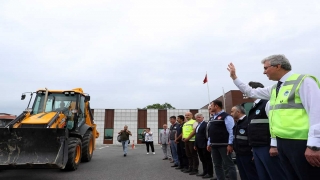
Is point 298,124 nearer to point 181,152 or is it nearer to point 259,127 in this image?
point 259,127

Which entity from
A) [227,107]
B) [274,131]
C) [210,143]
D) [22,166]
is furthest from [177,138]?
[227,107]

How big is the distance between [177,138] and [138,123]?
2656 centimetres

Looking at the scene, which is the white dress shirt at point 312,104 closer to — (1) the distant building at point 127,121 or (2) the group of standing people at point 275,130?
(2) the group of standing people at point 275,130

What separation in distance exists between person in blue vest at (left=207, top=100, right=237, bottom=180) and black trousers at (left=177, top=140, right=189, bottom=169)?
2899mm

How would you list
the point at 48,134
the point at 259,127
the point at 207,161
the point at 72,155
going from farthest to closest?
the point at 72,155
the point at 207,161
the point at 48,134
the point at 259,127

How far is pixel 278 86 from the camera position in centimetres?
273

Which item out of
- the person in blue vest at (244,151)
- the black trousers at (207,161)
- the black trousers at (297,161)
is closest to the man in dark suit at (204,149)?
the black trousers at (207,161)

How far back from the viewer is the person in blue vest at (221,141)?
17.1 ft

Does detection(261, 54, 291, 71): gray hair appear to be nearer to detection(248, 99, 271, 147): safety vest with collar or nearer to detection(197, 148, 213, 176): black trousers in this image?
detection(248, 99, 271, 147): safety vest with collar

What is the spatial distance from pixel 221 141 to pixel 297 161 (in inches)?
126

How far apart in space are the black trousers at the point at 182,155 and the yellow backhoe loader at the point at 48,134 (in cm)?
343

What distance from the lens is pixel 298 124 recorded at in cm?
225

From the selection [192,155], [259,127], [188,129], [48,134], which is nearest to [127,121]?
[188,129]

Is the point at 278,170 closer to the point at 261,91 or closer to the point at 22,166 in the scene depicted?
the point at 261,91
